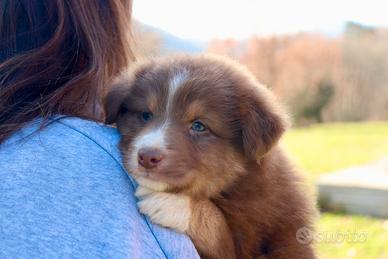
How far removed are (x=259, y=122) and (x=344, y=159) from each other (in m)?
11.7

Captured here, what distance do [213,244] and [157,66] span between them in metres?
0.92

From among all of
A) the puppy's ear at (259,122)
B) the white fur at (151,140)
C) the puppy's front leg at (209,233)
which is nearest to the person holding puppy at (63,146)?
the white fur at (151,140)

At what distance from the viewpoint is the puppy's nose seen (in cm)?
222

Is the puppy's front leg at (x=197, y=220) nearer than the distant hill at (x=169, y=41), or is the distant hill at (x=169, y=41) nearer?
the puppy's front leg at (x=197, y=220)

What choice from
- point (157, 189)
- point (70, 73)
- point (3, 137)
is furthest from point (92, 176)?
point (70, 73)

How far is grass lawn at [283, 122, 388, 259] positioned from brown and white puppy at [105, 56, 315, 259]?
30cm

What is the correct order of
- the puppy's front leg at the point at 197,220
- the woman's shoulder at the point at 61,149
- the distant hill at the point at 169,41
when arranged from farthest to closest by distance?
the distant hill at the point at 169,41, the puppy's front leg at the point at 197,220, the woman's shoulder at the point at 61,149

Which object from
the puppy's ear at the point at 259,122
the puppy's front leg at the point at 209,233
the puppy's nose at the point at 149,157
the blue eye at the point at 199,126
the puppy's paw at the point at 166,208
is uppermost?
the puppy's ear at the point at 259,122

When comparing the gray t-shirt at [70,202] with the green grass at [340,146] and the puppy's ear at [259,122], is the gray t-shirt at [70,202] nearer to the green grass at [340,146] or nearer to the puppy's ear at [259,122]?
the puppy's ear at [259,122]

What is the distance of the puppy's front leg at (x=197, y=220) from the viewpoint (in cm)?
211

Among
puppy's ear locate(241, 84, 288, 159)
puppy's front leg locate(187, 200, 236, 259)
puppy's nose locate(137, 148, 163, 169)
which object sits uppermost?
puppy's ear locate(241, 84, 288, 159)

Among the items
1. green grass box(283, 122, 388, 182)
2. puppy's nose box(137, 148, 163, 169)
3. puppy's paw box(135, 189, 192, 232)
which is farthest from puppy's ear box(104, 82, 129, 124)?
green grass box(283, 122, 388, 182)

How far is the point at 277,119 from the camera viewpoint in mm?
2537

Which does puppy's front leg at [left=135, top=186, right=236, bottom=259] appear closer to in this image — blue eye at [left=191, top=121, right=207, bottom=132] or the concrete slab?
blue eye at [left=191, top=121, right=207, bottom=132]
